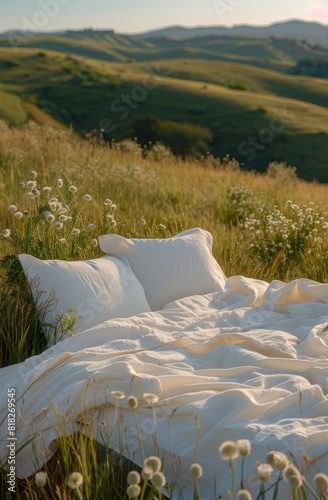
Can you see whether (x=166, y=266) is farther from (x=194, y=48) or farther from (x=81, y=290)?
(x=194, y=48)

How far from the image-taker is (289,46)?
→ 123125mm

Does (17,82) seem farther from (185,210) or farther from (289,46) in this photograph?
(289,46)

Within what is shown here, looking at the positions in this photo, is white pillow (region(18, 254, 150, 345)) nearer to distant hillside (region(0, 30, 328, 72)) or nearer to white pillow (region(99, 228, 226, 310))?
white pillow (region(99, 228, 226, 310))

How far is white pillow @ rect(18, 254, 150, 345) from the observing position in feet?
13.6

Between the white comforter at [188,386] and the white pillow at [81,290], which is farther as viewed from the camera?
the white pillow at [81,290]

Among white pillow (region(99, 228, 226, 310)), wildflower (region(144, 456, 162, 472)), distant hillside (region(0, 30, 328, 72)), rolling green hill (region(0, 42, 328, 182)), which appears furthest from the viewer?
distant hillside (region(0, 30, 328, 72))

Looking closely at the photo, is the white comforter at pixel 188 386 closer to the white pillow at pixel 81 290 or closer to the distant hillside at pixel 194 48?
the white pillow at pixel 81 290

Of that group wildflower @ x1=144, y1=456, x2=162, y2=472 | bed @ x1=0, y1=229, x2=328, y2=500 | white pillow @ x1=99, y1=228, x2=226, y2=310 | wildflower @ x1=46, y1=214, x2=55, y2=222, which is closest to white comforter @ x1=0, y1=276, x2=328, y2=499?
bed @ x1=0, y1=229, x2=328, y2=500

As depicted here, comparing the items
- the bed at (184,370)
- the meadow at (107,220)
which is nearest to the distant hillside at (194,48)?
the meadow at (107,220)

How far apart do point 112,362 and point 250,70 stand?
2960 inches

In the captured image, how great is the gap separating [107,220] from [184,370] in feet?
6.91

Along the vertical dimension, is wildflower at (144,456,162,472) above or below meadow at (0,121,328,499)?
above

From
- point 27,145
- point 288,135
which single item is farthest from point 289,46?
point 27,145

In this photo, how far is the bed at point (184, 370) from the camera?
109 inches
